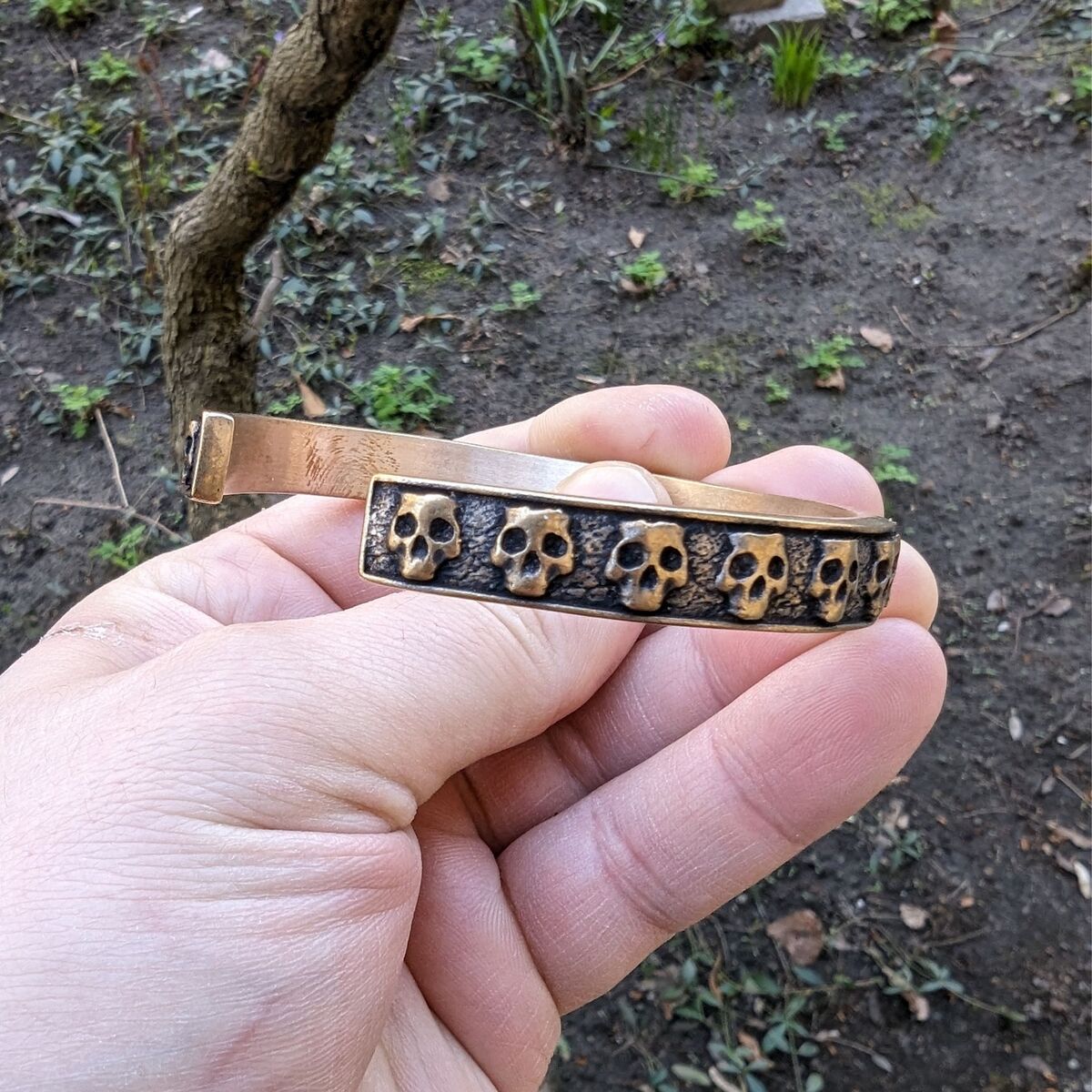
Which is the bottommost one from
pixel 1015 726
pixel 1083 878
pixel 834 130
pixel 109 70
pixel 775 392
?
pixel 1083 878

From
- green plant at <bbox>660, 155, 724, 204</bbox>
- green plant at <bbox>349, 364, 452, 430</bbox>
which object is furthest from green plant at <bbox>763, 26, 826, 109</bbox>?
green plant at <bbox>349, 364, 452, 430</bbox>

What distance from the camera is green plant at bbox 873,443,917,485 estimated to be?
117 inches

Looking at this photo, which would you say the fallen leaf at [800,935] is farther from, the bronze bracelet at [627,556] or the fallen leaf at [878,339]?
the fallen leaf at [878,339]

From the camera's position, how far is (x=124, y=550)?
2.65 meters

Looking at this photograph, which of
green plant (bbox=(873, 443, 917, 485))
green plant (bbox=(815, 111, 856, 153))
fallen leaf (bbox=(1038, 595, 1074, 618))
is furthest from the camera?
green plant (bbox=(815, 111, 856, 153))

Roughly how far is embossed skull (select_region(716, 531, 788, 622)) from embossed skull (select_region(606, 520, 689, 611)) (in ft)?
0.22

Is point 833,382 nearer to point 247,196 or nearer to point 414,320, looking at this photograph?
point 414,320

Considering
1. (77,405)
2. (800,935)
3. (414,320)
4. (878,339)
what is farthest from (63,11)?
(800,935)

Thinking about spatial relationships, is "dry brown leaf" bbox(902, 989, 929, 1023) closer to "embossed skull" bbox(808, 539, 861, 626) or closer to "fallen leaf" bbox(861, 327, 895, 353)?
"embossed skull" bbox(808, 539, 861, 626)

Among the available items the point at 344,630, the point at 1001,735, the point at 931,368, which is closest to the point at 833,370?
the point at 931,368

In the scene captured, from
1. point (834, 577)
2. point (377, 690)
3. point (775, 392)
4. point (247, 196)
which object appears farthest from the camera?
point (775, 392)

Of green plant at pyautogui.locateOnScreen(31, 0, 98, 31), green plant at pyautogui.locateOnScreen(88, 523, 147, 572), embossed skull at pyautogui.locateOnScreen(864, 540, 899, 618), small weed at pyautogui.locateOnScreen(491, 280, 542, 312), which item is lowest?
green plant at pyautogui.locateOnScreen(88, 523, 147, 572)

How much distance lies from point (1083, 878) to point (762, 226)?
2.33 m

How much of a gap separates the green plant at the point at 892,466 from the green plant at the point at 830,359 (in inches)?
12.2
